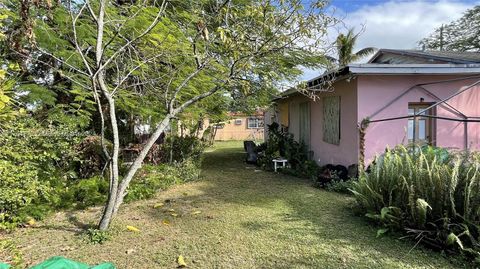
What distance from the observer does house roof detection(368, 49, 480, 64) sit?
9555 millimetres

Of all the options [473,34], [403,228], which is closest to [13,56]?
[403,228]

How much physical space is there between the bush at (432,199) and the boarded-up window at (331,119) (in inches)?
143

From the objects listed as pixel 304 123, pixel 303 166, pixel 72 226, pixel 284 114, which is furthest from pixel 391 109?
pixel 284 114

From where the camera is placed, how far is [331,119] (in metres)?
9.30

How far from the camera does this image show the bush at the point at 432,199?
400 centimetres

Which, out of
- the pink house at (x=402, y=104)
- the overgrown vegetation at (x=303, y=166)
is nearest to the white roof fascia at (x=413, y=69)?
the pink house at (x=402, y=104)

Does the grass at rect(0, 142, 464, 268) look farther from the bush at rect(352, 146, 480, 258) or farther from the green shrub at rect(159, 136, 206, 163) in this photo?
the green shrub at rect(159, 136, 206, 163)

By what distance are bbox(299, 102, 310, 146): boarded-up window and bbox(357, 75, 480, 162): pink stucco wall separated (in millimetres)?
3787

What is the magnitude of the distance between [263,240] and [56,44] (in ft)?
18.4

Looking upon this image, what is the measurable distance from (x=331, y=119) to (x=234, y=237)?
5903 millimetres

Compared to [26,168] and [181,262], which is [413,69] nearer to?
[181,262]

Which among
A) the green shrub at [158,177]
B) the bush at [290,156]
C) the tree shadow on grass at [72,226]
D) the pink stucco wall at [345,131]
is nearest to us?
the tree shadow on grass at [72,226]

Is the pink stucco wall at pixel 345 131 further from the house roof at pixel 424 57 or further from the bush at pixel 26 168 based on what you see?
the bush at pixel 26 168

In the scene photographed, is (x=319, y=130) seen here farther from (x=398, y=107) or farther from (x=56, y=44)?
(x=56, y=44)
